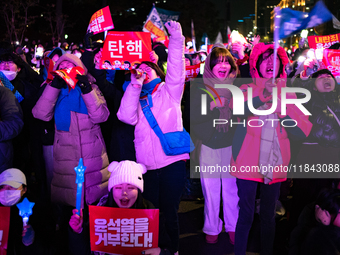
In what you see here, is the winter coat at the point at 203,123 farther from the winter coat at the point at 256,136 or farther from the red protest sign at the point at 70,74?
the red protest sign at the point at 70,74

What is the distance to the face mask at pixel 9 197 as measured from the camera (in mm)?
2693

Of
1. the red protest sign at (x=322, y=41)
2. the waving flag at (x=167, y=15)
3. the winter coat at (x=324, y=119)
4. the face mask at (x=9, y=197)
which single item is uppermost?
the waving flag at (x=167, y=15)

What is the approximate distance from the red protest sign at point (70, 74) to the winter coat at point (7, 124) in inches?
22.2

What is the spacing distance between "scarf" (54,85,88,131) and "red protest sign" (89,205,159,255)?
1.14 m

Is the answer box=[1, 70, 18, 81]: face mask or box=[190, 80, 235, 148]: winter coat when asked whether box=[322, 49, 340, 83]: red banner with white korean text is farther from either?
box=[1, 70, 18, 81]: face mask

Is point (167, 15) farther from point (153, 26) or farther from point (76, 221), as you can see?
A: point (76, 221)

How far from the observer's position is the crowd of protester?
8.94 ft

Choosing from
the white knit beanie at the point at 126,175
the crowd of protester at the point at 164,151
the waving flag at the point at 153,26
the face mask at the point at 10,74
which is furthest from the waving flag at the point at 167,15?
the white knit beanie at the point at 126,175

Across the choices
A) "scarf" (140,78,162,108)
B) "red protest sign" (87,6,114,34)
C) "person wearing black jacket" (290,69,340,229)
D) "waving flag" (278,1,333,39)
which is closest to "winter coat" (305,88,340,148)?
"person wearing black jacket" (290,69,340,229)

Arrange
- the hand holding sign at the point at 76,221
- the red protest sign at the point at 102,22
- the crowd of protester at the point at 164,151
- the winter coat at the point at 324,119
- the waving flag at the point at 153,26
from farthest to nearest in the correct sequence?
the waving flag at the point at 153,26
the red protest sign at the point at 102,22
the winter coat at the point at 324,119
the crowd of protester at the point at 164,151
the hand holding sign at the point at 76,221

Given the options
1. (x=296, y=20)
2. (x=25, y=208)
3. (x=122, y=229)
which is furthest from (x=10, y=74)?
(x=296, y=20)

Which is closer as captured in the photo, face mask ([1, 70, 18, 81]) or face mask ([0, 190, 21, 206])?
face mask ([0, 190, 21, 206])

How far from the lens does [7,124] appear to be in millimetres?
3166

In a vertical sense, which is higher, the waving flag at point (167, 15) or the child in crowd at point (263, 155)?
the waving flag at point (167, 15)
